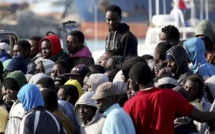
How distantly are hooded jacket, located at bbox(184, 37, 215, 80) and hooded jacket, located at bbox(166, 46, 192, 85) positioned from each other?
0.40 m

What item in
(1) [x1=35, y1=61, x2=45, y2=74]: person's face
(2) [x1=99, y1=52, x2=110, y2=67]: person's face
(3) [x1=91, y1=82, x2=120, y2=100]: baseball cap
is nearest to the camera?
(3) [x1=91, y1=82, x2=120, y2=100]: baseball cap

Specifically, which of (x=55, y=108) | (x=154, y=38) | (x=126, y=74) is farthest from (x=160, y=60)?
(x=154, y=38)

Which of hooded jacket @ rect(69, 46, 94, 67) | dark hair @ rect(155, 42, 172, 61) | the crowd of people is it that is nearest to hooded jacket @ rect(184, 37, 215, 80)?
the crowd of people

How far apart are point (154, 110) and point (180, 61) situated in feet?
7.42

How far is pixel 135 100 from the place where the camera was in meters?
9.78

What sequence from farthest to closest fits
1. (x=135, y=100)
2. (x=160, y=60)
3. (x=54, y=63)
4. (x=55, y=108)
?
(x=54, y=63) → (x=160, y=60) → (x=55, y=108) → (x=135, y=100)

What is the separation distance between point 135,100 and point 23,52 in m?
4.90

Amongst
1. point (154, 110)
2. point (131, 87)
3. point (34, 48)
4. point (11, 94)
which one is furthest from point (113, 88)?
point (34, 48)

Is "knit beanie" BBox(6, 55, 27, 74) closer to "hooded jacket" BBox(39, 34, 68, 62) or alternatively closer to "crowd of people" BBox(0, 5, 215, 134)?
"crowd of people" BBox(0, 5, 215, 134)

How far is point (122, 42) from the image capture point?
13.9m

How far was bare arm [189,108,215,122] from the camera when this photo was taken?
9.90m

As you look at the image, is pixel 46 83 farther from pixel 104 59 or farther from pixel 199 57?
pixel 104 59

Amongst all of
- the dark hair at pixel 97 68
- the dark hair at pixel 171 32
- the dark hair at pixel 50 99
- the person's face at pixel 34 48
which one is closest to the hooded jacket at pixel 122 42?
the dark hair at pixel 171 32

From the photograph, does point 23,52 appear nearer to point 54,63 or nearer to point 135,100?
point 54,63
